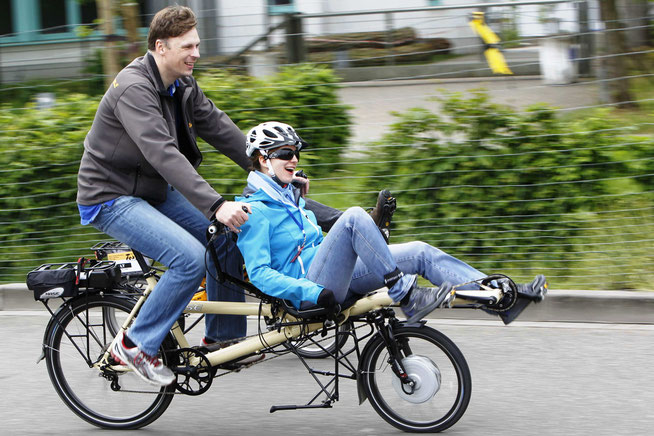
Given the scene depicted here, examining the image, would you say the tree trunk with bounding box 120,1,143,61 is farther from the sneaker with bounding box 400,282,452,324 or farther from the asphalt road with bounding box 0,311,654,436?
the sneaker with bounding box 400,282,452,324

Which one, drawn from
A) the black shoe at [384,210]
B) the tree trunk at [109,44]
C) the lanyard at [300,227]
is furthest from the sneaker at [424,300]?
the tree trunk at [109,44]

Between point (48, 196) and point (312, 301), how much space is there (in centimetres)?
400

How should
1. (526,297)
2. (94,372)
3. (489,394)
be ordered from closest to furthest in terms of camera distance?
(526,297), (94,372), (489,394)

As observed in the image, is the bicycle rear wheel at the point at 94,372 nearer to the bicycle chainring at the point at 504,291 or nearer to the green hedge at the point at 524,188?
the bicycle chainring at the point at 504,291

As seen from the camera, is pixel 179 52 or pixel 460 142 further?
pixel 460 142

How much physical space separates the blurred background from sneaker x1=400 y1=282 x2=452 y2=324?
8.70 ft

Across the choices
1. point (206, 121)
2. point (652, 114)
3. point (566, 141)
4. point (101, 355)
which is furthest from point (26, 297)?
point (652, 114)

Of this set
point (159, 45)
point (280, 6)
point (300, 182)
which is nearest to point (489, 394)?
point (300, 182)

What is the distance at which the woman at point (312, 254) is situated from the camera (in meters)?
4.05

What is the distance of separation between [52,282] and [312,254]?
4.48 feet

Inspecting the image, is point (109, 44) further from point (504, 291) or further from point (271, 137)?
point (504, 291)

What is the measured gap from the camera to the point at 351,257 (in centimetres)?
415

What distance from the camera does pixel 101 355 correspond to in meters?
4.62

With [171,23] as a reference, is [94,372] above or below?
below
